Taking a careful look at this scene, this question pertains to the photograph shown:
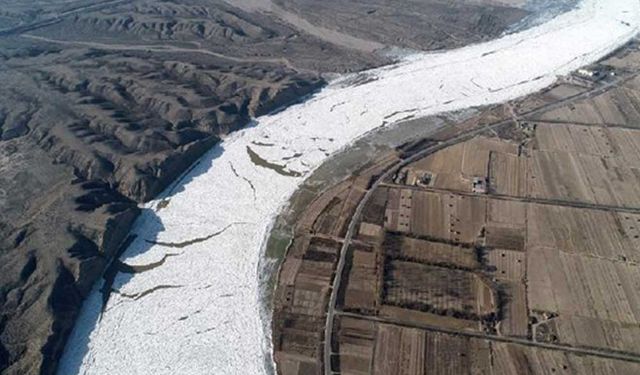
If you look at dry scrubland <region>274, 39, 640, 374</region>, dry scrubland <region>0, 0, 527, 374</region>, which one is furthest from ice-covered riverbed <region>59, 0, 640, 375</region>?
dry scrubland <region>274, 39, 640, 374</region>

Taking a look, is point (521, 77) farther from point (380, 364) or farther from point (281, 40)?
point (380, 364)

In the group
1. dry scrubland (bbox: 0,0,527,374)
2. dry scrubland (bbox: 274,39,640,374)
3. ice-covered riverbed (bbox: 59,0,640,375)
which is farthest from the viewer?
dry scrubland (bbox: 0,0,527,374)

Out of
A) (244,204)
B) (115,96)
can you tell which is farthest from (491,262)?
(115,96)

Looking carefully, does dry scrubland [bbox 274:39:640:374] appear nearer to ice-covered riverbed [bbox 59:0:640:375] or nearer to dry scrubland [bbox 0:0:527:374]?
ice-covered riverbed [bbox 59:0:640:375]

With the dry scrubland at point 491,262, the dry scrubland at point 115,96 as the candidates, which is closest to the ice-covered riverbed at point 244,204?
the dry scrubland at point 115,96

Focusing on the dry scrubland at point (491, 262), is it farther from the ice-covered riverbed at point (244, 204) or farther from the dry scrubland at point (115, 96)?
the dry scrubland at point (115, 96)

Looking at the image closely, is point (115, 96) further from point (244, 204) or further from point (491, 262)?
point (491, 262)
